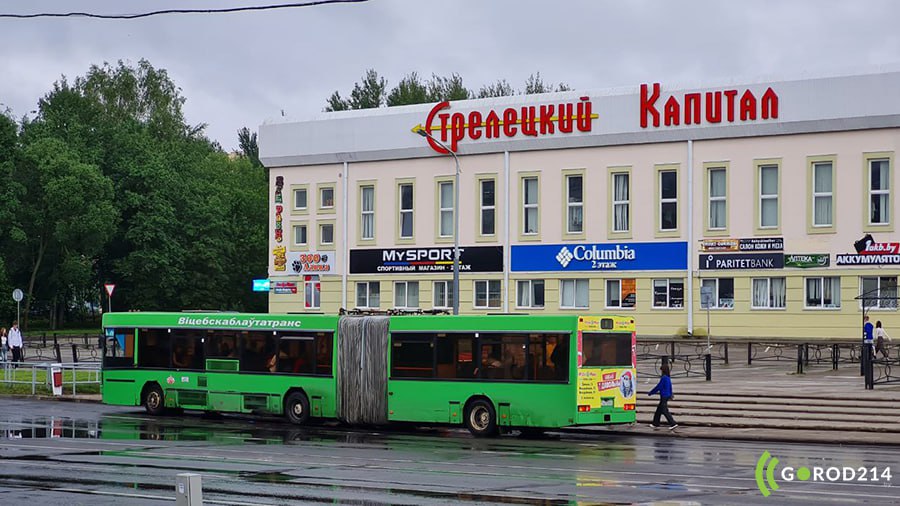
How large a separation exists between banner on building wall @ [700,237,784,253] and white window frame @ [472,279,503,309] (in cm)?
1047

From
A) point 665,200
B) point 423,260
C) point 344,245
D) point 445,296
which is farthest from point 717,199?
point 344,245

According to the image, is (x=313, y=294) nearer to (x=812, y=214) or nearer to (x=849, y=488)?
(x=812, y=214)

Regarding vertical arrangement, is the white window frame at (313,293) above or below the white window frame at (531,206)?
below

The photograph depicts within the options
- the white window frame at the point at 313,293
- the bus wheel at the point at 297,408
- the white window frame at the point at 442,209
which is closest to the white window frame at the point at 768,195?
the white window frame at the point at 442,209

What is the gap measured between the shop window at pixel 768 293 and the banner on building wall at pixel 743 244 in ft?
4.42

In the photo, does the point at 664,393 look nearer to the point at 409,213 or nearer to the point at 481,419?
the point at 481,419

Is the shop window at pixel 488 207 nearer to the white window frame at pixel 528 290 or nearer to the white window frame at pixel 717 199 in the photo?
the white window frame at pixel 528 290

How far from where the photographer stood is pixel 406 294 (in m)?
65.4

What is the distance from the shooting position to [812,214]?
54.4 m

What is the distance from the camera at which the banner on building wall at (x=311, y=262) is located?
67375 mm

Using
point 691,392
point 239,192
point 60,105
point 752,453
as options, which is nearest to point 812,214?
point 691,392

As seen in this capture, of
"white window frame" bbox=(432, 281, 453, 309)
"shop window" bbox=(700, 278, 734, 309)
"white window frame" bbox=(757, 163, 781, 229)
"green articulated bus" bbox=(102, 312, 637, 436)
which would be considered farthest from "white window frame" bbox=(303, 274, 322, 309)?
"green articulated bus" bbox=(102, 312, 637, 436)

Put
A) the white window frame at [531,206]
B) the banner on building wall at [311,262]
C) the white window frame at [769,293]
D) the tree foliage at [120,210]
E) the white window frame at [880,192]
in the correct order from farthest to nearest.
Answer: the tree foliage at [120,210]
the banner on building wall at [311,262]
the white window frame at [531,206]
the white window frame at [769,293]
the white window frame at [880,192]

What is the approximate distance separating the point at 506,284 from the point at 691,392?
26.7 meters
